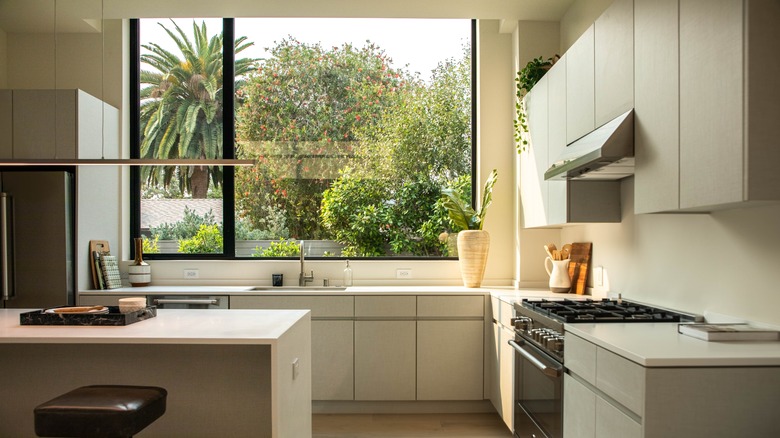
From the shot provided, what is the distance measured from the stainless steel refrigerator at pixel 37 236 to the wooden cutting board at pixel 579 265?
11.4 feet

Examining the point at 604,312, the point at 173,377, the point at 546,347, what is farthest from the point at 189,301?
the point at 604,312

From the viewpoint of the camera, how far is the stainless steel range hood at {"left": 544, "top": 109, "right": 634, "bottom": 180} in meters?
2.52

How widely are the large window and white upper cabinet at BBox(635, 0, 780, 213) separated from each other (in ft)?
8.79

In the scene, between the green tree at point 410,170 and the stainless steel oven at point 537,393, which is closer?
the stainless steel oven at point 537,393

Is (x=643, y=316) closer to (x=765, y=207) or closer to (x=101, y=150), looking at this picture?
(x=765, y=207)

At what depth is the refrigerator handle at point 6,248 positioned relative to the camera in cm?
420

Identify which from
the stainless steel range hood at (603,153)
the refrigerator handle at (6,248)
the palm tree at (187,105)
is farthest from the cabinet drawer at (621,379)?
the refrigerator handle at (6,248)

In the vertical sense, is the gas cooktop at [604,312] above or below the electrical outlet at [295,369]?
above

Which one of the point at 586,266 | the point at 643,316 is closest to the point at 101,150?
the point at 586,266

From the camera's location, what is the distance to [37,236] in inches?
169

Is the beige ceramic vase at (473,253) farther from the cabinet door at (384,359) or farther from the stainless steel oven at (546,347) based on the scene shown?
the stainless steel oven at (546,347)

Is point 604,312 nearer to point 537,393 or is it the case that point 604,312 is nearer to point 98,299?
point 537,393

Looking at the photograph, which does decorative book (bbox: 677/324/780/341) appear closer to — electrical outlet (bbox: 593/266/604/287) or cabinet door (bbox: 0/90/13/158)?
electrical outlet (bbox: 593/266/604/287)

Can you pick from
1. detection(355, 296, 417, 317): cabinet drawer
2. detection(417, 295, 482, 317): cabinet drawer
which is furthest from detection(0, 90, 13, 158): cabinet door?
detection(417, 295, 482, 317): cabinet drawer
